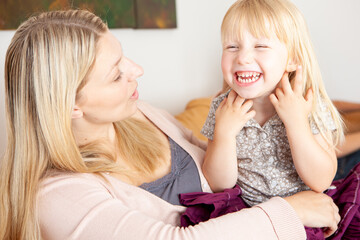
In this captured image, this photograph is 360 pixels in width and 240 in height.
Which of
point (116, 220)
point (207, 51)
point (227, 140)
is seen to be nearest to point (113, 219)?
point (116, 220)

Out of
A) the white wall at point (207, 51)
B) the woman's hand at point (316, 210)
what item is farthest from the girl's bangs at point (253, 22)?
the white wall at point (207, 51)

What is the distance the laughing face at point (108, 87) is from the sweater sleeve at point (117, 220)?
219 mm

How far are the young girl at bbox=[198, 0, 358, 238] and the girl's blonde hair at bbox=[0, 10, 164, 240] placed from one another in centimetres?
42

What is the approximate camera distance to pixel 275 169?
1.39m

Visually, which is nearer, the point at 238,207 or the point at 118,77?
the point at 118,77

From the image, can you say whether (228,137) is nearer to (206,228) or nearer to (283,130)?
(283,130)

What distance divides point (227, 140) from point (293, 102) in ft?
0.78

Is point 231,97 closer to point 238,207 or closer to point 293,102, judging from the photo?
point 293,102

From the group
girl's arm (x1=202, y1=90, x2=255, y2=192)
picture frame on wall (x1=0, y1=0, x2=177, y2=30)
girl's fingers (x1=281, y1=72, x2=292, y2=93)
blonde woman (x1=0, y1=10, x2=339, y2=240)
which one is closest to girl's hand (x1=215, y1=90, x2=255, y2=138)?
girl's arm (x1=202, y1=90, x2=255, y2=192)

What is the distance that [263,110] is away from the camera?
1.43 meters

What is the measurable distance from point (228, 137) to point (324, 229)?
1.35 ft

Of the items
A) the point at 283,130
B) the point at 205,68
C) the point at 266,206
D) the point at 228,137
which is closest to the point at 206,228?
the point at 266,206

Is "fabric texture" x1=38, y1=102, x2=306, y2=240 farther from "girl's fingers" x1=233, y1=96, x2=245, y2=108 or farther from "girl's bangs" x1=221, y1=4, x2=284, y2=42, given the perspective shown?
"girl's bangs" x1=221, y1=4, x2=284, y2=42

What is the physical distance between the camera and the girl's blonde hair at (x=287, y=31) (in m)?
1.27
